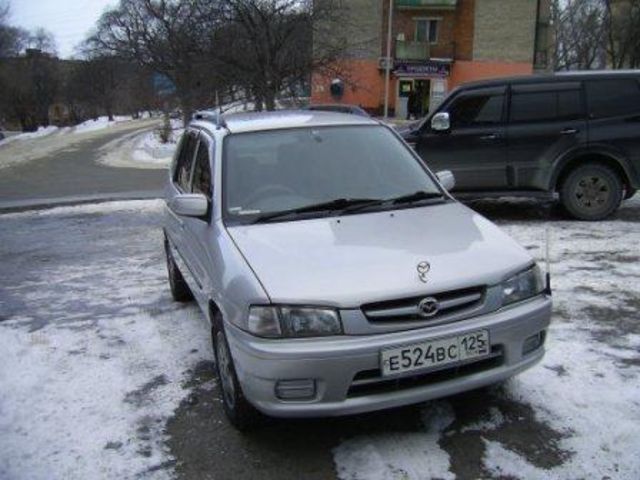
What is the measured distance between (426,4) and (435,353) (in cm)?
4376

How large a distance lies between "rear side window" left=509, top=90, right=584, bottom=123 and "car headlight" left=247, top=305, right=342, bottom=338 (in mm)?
6289

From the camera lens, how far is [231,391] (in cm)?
377

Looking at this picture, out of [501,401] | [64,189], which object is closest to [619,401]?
[501,401]

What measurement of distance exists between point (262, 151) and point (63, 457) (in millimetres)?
2174

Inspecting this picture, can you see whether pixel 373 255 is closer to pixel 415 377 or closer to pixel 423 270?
pixel 423 270

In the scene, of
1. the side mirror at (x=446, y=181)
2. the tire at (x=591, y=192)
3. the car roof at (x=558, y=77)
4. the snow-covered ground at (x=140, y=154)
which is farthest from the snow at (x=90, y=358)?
the snow-covered ground at (x=140, y=154)

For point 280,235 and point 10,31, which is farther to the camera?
point 10,31

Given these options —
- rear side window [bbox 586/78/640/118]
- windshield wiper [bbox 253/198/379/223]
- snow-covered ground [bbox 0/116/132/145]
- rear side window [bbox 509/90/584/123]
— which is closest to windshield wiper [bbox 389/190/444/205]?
windshield wiper [bbox 253/198/379/223]

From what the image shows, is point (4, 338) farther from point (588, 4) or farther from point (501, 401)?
point (588, 4)

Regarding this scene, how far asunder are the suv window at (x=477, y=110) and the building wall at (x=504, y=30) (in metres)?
37.7

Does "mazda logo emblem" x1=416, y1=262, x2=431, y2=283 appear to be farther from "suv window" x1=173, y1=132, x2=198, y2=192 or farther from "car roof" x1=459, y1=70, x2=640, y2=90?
"car roof" x1=459, y1=70, x2=640, y2=90

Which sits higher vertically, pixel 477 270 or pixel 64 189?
pixel 477 270

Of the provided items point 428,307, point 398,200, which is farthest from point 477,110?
point 428,307

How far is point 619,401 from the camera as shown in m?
3.90
